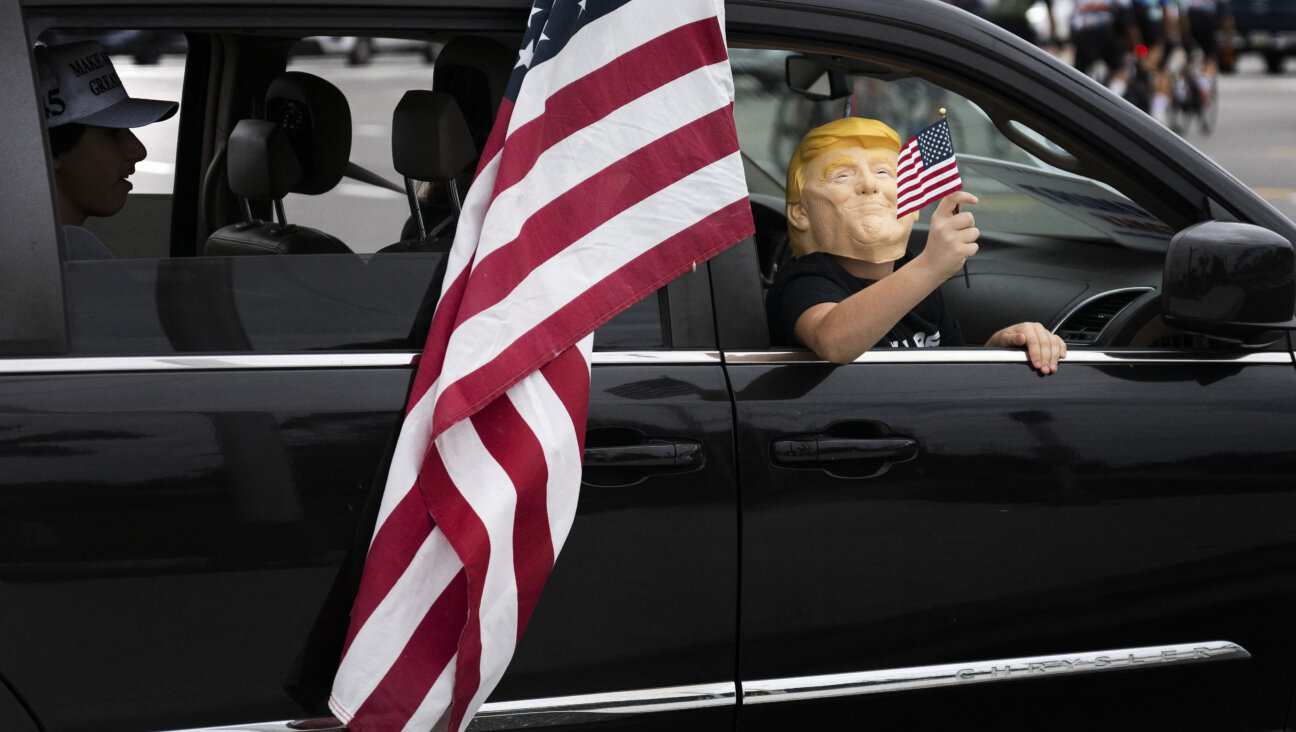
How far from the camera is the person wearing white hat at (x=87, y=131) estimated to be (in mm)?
2264

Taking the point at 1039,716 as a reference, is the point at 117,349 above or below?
above

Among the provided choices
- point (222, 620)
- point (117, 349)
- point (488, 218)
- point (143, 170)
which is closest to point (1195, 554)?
point (488, 218)

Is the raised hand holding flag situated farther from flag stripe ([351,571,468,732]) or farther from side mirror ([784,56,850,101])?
flag stripe ([351,571,468,732])

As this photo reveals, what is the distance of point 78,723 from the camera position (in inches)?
81.0

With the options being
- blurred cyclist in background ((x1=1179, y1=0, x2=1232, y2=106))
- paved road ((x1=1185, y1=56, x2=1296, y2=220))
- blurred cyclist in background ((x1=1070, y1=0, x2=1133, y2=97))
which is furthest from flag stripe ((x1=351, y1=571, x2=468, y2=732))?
blurred cyclist in background ((x1=1179, y1=0, x2=1232, y2=106))

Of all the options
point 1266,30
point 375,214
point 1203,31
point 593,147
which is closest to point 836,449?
point 593,147

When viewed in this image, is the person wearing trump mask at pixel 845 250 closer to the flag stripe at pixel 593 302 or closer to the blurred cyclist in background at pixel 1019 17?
the flag stripe at pixel 593 302

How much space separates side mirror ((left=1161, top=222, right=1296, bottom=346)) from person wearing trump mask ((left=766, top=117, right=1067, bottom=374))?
0.22 m

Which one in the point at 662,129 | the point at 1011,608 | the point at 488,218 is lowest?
the point at 1011,608

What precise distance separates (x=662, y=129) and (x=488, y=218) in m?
0.31

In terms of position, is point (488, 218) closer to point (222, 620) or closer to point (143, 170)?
point (222, 620)

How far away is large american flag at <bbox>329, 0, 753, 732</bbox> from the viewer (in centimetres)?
206

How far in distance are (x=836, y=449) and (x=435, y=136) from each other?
0.85m

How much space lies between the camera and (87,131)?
7.90 ft
